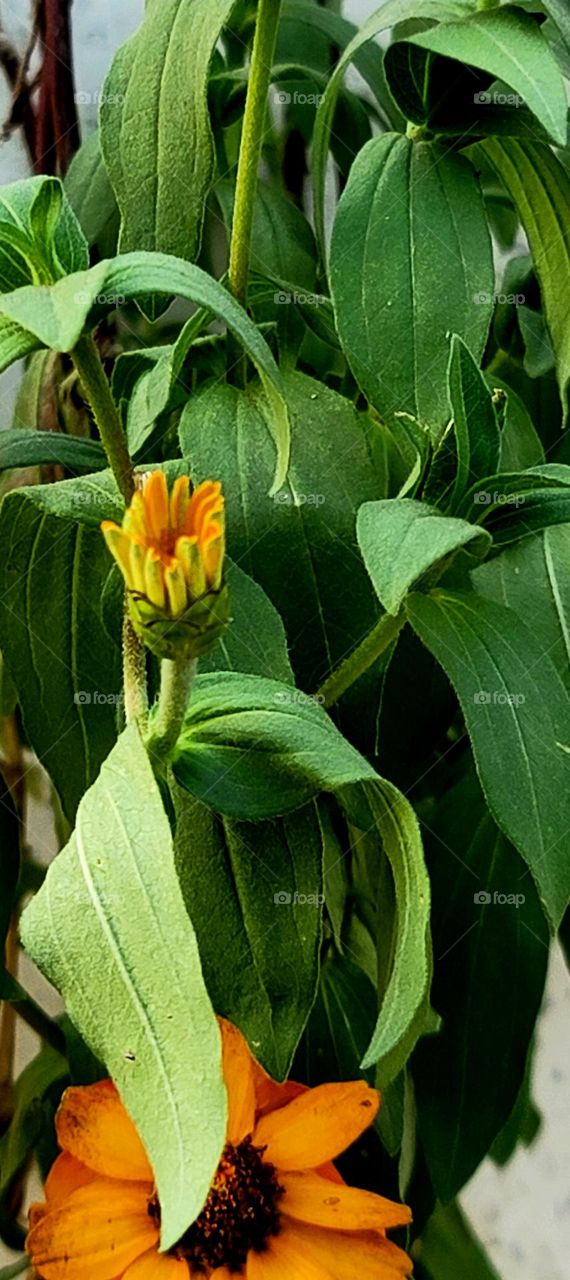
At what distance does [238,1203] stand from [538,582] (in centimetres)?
19

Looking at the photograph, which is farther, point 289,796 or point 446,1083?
point 446,1083

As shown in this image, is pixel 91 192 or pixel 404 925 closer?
pixel 404 925

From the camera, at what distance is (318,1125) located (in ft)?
1.25

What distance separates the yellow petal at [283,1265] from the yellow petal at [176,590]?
21 centimetres

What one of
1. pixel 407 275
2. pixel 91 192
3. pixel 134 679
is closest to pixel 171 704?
pixel 134 679

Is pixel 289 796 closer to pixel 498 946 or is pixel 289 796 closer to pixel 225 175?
pixel 498 946

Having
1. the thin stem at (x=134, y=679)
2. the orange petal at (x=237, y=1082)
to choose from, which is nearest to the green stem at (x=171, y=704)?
the thin stem at (x=134, y=679)

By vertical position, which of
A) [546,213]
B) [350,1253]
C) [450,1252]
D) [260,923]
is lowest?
[450,1252]

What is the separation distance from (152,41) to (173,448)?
0.37ft

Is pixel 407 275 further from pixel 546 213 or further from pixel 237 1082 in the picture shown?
pixel 237 1082

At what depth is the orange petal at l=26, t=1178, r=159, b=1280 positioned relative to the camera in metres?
0.37

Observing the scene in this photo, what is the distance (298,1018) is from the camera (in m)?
0.32

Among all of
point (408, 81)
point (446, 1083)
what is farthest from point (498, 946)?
point (408, 81)

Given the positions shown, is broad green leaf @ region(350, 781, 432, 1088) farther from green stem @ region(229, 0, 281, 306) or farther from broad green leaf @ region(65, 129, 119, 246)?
broad green leaf @ region(65, 129, 119, 246)
